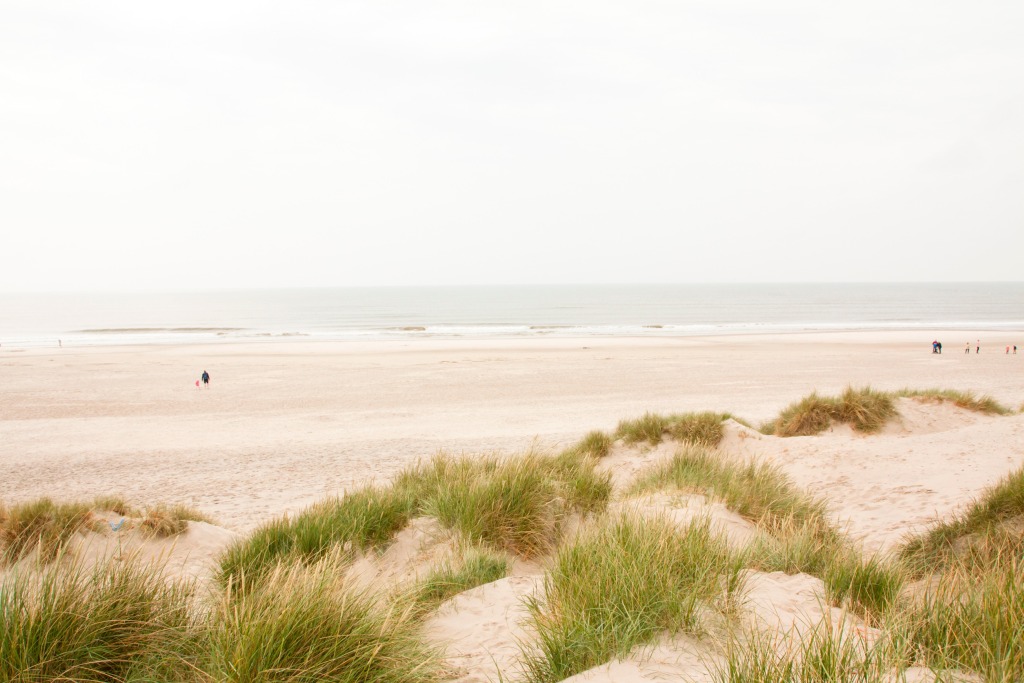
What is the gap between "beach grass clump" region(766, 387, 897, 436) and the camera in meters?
10.6

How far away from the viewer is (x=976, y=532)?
4742 mm

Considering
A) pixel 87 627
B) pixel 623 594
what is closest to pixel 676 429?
pixel 623 594

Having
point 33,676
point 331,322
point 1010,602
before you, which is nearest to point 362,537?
point 33,676

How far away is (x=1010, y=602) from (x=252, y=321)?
78749mm

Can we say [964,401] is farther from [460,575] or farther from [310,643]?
[310,643]

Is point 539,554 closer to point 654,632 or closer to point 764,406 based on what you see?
point 654,632

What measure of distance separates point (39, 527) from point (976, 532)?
7877mm

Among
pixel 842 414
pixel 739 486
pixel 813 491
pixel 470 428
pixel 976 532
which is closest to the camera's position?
pixel 976 532

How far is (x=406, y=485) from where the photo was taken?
22.3ft

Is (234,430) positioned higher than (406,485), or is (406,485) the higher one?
(406,485)

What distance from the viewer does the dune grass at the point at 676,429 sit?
10039mm

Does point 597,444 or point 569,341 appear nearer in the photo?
point 597,444

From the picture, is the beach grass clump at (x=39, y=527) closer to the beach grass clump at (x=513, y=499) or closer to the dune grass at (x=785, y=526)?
the beach grass clump at (x=513, y=499)

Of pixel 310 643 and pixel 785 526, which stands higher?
pixel 310 643
